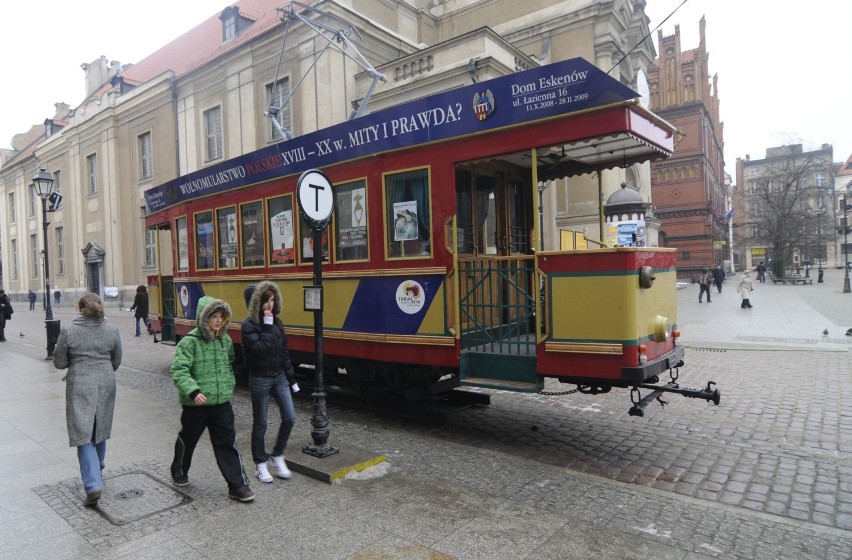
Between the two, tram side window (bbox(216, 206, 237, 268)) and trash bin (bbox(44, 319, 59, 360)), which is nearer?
tram side window (bbox(216, 206, 237, 268))

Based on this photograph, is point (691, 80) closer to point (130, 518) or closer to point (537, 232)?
point (537, 232)

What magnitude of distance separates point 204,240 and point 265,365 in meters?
5.26

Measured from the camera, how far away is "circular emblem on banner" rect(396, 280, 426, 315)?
6145 millimetres

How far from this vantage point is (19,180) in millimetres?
43938

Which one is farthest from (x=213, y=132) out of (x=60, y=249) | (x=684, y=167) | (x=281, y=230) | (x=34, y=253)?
(x=684, y=167)

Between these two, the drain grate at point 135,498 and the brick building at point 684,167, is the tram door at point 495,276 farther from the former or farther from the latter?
the brick building at point 684,167

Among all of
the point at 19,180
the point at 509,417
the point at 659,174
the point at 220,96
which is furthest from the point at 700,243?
the point at 19,180

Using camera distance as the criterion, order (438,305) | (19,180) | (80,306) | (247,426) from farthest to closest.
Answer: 1. (19,180)
2. (247,426)
3. (438,305)
4. (80,306)

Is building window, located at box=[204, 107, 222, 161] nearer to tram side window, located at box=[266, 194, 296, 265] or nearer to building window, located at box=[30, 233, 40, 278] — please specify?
tram side window, located at box=[266, 194, 296, 265]

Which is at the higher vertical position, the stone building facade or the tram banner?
the stone building facade

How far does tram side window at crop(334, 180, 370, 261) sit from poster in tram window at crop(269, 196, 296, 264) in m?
0.93

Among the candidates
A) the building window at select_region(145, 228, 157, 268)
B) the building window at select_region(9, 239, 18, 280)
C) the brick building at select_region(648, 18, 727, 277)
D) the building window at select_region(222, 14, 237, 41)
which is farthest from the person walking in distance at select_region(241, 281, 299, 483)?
the building window at select_region(9, 239, 18, 280)

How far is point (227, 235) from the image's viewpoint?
8883 millimetres

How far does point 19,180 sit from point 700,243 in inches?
2188
